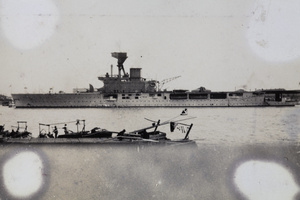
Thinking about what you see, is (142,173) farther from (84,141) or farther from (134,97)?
(134,97)

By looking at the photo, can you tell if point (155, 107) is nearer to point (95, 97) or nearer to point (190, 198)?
point (95, 97)

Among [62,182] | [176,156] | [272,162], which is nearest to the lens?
A: [62,182]

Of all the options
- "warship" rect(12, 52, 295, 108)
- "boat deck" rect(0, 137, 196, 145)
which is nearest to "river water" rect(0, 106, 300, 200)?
"boat deck" rect(0, 137, 196, 145)

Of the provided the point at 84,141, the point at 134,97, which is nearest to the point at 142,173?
the point at 84,141

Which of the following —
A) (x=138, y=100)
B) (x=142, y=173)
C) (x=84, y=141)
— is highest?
(x=138, y=100)

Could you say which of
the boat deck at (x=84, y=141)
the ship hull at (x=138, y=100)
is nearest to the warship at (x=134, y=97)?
the ship hull at (x=138, y=100)

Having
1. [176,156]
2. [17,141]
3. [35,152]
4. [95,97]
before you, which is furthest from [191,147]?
[95,97]

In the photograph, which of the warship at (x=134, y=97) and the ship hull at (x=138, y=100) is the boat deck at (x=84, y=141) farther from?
the ship hull at (x=138, y=100)

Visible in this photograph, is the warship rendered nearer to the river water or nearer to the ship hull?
the ship hull
